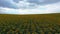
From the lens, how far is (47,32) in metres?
11.7

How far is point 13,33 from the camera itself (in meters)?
11.2

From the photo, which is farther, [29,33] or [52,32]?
[52,32]

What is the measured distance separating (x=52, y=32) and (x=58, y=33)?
0.47 m

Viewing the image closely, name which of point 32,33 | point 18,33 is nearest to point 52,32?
point 32,33

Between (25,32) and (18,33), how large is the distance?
48 cm

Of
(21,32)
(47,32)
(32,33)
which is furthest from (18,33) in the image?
(47,32)

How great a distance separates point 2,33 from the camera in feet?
37.9

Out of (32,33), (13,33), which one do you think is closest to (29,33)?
(32,33)

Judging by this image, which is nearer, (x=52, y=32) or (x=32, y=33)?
(x=32, y=33)

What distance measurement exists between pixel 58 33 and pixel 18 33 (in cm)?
265

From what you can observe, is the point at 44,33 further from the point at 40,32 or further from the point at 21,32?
the point at 21,32

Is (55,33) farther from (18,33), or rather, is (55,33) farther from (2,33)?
(2,33)

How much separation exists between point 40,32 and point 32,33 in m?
0.75

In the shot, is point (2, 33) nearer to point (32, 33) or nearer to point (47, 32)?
point (32, 33)
